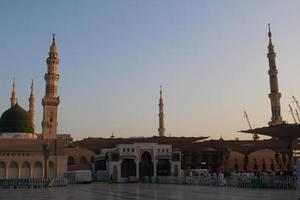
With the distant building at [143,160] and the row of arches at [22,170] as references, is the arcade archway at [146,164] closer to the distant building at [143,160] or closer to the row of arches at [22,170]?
the distant building at [143,160]

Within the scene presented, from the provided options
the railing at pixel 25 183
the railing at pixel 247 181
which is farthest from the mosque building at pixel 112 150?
the railing at pixel 247 181

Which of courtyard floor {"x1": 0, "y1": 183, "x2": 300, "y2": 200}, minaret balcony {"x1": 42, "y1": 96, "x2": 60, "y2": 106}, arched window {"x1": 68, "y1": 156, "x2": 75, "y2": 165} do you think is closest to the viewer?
courtyard floor {"x1": 0, "y1": 183, "x2": 300, "y2": 200}

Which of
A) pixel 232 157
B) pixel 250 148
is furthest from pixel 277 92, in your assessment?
pixel 232 157

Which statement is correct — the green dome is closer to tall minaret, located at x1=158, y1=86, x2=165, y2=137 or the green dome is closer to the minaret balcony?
the minaret balcony

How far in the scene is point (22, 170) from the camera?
46.8 meters

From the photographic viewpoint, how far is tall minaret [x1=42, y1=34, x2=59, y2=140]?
58.6 m

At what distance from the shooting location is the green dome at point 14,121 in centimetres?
5469

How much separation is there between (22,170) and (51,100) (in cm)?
1440

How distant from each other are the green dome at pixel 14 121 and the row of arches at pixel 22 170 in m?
9.03

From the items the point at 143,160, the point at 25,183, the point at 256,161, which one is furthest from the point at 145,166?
the point at 256,161

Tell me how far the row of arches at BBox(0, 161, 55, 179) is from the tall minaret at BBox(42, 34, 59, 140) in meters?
11.4

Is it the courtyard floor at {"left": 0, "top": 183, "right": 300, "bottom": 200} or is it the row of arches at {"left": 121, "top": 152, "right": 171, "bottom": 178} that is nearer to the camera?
the courtyard floor at {"left": 0, "top": 183, "right": 300, "bottom": 200}

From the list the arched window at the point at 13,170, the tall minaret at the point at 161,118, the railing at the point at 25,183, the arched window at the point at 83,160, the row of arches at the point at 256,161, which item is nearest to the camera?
the railing at the point at 25,183

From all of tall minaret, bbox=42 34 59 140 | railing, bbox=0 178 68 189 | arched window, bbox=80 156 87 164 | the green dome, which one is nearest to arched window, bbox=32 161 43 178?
the green dome
